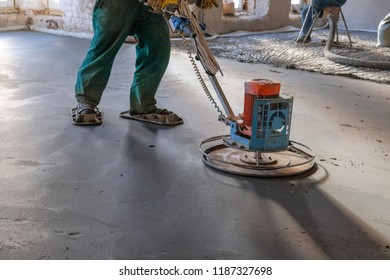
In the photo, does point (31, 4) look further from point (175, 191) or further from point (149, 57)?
point (175, 191)

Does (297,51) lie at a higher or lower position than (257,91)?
lower

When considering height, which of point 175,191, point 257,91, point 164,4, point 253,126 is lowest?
point 175,191

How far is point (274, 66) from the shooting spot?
5461mm

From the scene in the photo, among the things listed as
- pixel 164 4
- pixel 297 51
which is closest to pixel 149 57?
pixel 164 4

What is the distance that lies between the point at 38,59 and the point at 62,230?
12.7 feet

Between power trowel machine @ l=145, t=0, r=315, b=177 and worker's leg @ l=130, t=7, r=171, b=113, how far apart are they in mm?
425

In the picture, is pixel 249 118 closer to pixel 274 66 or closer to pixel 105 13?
pixel 105 13

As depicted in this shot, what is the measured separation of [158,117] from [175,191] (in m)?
1.07

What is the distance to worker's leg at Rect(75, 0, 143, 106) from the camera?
2885 millimetres

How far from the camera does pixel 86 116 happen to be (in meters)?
3.03

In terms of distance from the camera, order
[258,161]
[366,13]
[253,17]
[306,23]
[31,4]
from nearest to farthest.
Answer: [258,161]
[306,23]
[31,4]
[253,17]
[366,13]

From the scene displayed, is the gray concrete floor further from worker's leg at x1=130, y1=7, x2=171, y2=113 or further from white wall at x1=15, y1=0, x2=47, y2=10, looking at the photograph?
white wall at x1=15, y1=0, x2=47, y2=10

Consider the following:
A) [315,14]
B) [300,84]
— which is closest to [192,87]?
[300,84]

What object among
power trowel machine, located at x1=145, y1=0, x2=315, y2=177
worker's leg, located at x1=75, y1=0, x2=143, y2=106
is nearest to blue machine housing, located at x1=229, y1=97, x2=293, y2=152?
power trowel machine, located at x1=145, y1=0, x2=315, y2=177
